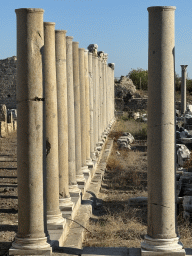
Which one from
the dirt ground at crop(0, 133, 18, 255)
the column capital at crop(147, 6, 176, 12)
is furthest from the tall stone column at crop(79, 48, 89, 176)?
the column capital at crop(147, 6, 176, 12)

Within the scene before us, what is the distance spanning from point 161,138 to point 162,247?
4.27 ft

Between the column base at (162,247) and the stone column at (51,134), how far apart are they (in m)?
1.57

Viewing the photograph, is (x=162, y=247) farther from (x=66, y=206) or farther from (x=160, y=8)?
(x=160, y=8)

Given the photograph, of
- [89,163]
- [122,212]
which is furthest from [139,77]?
[122,212]

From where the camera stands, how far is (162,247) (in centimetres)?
548

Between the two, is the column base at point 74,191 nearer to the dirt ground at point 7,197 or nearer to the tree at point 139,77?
the dirt ground at point 7,197

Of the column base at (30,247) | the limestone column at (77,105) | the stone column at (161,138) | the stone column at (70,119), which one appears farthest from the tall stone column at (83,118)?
the stone column at (161,138)

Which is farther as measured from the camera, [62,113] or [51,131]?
[62,113]

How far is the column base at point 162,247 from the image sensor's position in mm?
5465

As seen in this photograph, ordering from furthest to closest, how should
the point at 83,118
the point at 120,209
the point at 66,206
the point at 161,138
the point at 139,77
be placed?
1. the point at 139,77
2. the point at 83,118
3. the point at 120,209
4. the point at 66,206
5. the point at 161,138

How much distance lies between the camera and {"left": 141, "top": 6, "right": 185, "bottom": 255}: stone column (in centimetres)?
538

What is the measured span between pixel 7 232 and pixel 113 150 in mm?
11578

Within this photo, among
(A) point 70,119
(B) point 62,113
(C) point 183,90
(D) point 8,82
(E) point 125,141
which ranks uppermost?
(D) point 8,82

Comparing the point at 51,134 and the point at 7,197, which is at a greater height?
the point at 51,134
